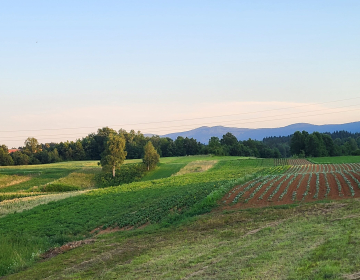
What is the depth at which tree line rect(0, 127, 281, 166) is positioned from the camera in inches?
4564

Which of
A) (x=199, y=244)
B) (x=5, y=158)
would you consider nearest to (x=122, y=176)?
(x=199, y=244)

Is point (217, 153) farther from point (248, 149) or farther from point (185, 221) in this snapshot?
point (185, 221)

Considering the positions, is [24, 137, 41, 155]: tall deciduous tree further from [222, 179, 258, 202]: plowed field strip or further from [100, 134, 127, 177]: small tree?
[222, 179, 258, 202]: plowed field strip

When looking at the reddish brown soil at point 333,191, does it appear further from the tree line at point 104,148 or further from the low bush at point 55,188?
the tree line at point 104,148

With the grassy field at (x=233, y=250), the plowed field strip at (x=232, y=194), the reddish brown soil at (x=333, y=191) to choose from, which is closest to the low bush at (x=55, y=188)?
the plowed field strip at (x=232, y=194)

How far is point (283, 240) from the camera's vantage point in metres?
11.9

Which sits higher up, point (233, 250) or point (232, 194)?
point (233, 250)

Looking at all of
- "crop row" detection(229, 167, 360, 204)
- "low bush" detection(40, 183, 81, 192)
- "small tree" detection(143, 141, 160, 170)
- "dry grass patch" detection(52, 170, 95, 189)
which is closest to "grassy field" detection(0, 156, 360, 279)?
"crop row" detection(229, 167, 360, 204)

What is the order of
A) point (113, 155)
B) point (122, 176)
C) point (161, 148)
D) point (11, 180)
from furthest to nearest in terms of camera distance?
1. point (161, 148)
2. point (122, 176)
3. point (113, 155)
4. point (11, 180)

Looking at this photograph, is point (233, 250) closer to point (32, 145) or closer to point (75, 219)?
point (75, 219)

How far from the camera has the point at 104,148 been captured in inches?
4934

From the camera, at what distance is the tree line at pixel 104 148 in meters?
116

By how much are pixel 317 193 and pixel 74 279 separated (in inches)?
749

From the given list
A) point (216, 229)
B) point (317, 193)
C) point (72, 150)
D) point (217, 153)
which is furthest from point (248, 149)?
point (216, 229)
